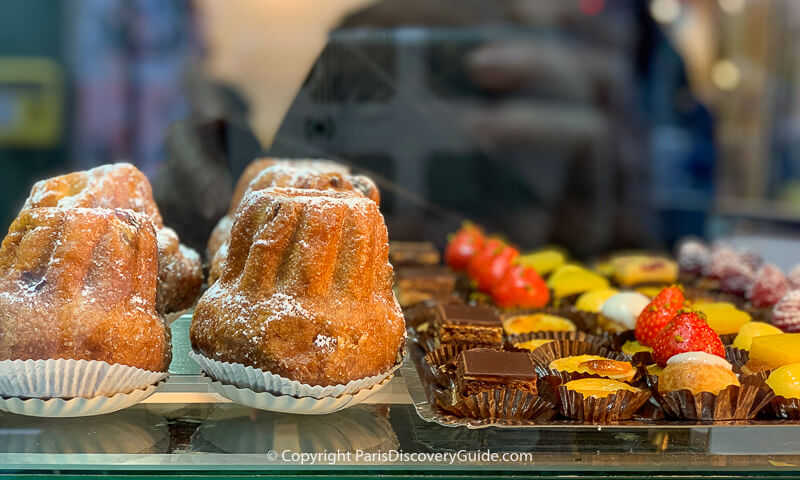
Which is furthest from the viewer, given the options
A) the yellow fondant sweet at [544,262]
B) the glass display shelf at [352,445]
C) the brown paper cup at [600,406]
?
the yellow fondant sweet at [544,262]

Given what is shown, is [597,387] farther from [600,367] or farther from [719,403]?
[719,403]

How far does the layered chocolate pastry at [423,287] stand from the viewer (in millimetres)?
2678

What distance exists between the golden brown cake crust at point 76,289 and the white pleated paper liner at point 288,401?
15 centimetres

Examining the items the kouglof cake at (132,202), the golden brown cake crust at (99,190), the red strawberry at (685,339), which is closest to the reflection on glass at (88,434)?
the kouglof cake at (132,202)

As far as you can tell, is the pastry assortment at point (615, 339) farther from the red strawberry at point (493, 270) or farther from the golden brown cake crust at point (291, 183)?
the golden brown cake crust at point (291, 183)

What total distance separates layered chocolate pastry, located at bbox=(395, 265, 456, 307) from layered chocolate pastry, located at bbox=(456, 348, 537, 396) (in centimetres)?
91

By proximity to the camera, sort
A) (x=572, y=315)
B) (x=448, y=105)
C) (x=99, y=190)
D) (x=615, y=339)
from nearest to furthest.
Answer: (x=99, y=190), (x=615, y=339), (x=572, y=315), (x=448, y=105)

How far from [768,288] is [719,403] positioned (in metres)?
1.12

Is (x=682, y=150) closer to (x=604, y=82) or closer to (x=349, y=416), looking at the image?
(x=604, y=82)

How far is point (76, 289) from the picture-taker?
1.48 m

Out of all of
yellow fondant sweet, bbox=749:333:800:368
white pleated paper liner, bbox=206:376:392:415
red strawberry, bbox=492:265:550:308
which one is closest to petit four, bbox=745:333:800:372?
yellow fondant sweet, bbox=749:333:800:368

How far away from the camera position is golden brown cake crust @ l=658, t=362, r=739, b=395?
5.47ft

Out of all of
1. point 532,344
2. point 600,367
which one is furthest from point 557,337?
point 600,367

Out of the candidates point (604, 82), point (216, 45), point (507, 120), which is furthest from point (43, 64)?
point (604, 82)
